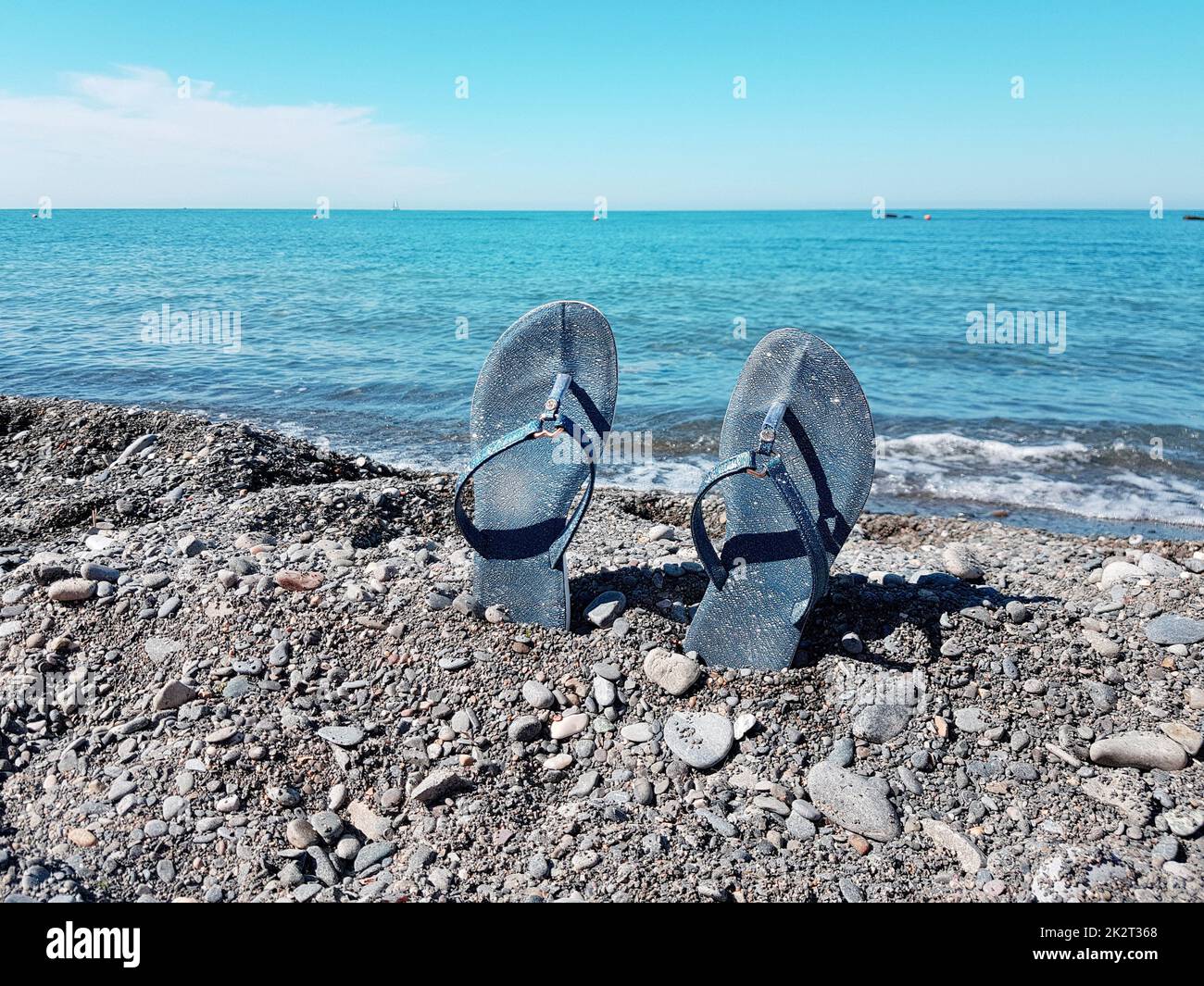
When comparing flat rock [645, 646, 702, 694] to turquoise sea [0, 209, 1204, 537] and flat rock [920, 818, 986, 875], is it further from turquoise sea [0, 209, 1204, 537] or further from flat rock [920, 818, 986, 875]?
turquoise sea [0, 209, 1204, 537]

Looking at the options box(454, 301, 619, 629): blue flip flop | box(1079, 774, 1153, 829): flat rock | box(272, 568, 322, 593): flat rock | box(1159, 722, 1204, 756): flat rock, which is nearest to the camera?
box(1079, 774, 1153, 829): flat rock

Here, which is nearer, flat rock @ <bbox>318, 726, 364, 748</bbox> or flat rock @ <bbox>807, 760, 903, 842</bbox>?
flat rock @ <bbox>807, 760, 903, 842</bbox>

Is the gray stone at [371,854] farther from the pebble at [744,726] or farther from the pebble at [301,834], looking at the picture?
the pebble at [744,726]

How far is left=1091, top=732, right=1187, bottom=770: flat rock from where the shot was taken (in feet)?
8.57

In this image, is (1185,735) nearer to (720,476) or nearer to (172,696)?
(720,476)

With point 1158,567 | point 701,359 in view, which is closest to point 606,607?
point 1158,567

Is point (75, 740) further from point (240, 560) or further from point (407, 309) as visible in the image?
point (407, 309)

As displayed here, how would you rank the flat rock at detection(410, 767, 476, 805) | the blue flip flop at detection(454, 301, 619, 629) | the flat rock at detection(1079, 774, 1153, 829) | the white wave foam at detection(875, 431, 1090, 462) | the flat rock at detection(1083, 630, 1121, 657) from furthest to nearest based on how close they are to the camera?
the white wave foam at detection(875, 431, 1090, 462), the blue flip flop at detection(454, 301, 619, 629), the flat rock at detection(1083, 630, 1121, 657), the flat rock at detection(410, 767, 476, 805), the flat rock at detection(1079, 774, 1153, 829)

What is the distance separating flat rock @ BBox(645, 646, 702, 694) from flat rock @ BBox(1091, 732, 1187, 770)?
1363 millimetres

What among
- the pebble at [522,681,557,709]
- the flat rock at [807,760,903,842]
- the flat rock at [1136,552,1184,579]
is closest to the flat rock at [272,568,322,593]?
the pebble at [522,681,557,709]

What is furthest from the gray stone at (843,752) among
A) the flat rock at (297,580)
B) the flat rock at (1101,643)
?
the flat rock at (297,580)

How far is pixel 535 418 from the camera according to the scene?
3594 mm

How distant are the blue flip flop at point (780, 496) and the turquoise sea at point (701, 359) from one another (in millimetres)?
3343
